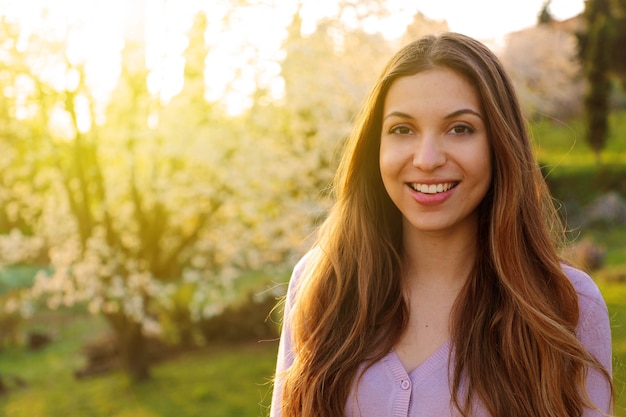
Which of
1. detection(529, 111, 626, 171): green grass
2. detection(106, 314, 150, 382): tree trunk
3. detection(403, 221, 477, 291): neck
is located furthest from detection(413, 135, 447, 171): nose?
detection(529, 111, 626, 171): green grass

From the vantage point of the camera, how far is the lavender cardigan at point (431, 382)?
5.91 ft

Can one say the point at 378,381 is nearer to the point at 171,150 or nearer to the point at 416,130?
the point at 416,130

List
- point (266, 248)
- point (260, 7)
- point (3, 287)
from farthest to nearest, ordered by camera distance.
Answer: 1. point (3, 287)
2. point (266, 248)
3. point (260, 7)

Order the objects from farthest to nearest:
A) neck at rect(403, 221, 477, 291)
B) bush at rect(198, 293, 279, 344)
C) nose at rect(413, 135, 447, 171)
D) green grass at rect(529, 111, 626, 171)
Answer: green grass at rect(529, 111, 626, 171) → bush at rect(198, 293, 279, 344) → neck at rect(403, 221, 477, 291) → nose at rect(413, 135, 447, 171)

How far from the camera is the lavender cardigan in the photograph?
1802 millimetres

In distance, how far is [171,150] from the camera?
307 inches

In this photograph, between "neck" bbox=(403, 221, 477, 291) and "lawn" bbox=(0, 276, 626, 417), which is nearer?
"neck" bbox=(403, 221, 477, 291)

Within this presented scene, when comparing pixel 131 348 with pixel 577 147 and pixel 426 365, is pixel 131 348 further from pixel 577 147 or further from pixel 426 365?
pixel 577 147

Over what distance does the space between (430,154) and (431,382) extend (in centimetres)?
58

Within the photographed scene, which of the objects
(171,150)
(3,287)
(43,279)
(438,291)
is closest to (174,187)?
(171,150)

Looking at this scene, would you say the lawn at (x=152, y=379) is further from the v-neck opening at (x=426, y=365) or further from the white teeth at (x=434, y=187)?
the white teeth at (x=434, y=187)

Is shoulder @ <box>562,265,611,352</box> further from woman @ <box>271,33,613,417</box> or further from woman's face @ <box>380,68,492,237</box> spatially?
woman's face @ <box>380,68,492,237</box>

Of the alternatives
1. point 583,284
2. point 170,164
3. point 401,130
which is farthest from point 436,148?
point 170,164

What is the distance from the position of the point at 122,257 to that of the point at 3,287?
460cm
